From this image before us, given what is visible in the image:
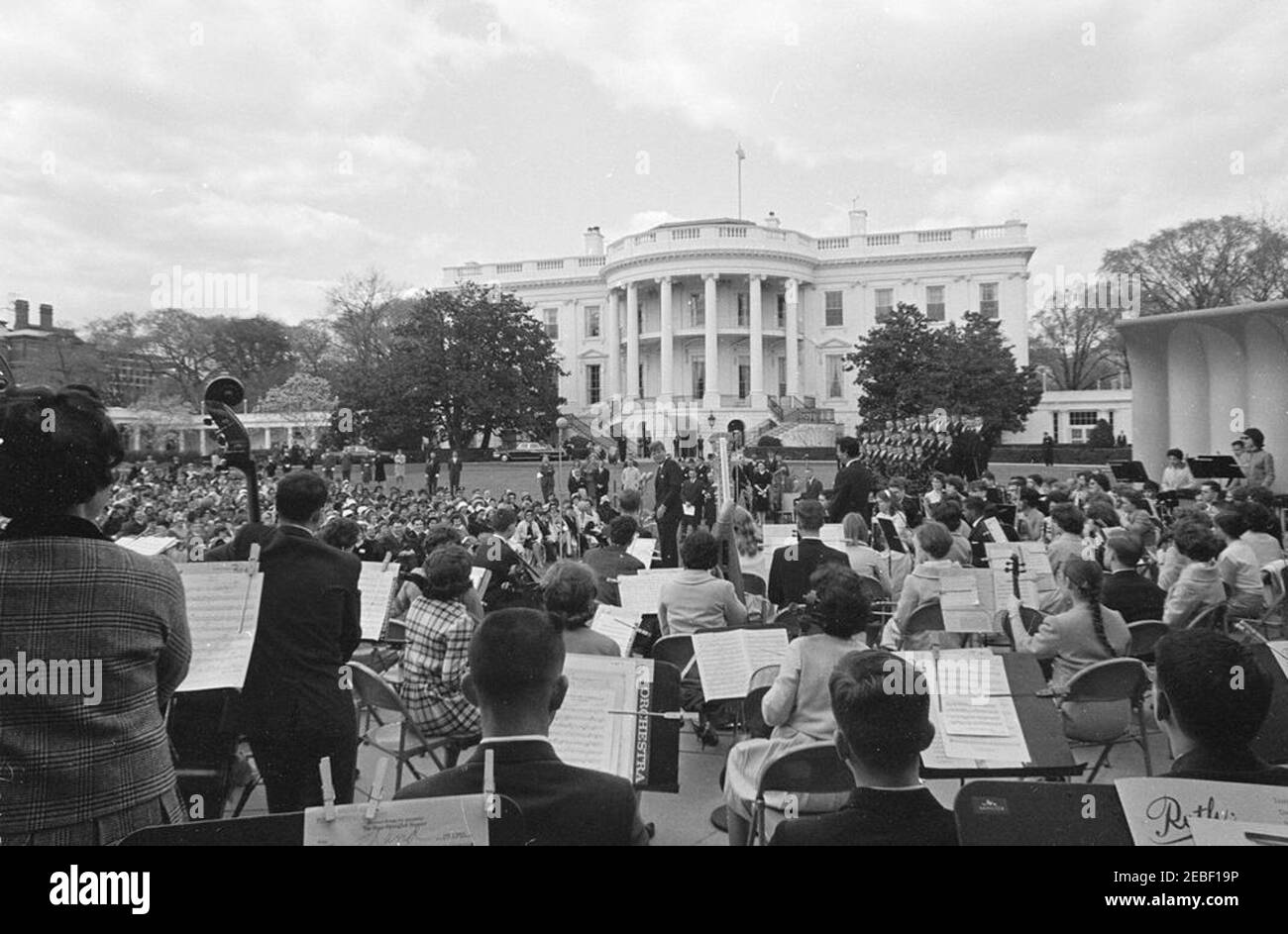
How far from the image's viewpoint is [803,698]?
371 centimetres

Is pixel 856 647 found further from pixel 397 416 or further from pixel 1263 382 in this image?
pixel 397 416

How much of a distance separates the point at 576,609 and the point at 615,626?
543 mm

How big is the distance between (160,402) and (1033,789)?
182ft

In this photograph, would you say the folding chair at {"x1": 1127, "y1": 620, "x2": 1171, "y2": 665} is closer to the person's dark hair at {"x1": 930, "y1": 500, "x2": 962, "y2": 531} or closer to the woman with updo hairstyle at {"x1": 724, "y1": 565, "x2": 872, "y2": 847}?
the person's dark hair at {"x1": 930, "y1": 500, "x2": 962, "y2": 531}

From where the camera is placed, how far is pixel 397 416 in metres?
44.0

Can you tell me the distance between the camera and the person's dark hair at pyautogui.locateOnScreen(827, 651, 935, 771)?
7.24 feet

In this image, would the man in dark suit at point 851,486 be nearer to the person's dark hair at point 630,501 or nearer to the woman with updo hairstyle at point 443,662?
the person's dark hair at point 630,501

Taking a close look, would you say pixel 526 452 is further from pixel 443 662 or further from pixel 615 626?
pixel 443 662

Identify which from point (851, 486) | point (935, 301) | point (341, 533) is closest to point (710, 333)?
point (935, 301)

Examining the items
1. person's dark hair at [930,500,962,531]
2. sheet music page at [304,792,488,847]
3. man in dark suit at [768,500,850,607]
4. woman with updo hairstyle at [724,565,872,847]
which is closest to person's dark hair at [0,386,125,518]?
sheet music page at [304,792,488,847]

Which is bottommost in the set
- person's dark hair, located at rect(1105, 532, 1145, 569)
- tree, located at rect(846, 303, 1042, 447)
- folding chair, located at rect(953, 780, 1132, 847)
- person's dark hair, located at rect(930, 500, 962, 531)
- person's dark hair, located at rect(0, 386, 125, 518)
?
folding chair, located at rect(953, 780, 1132, 847)

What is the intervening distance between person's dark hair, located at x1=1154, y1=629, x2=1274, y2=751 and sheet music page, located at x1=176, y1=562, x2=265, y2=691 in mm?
3098

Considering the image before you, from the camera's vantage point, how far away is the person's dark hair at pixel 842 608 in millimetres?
3785

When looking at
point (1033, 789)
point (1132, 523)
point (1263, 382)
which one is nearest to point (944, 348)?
point (1263, 382)
